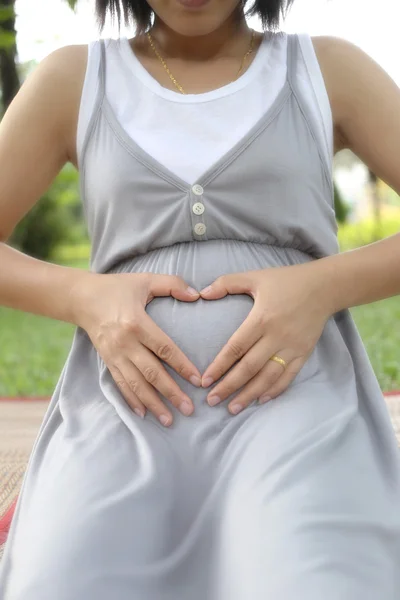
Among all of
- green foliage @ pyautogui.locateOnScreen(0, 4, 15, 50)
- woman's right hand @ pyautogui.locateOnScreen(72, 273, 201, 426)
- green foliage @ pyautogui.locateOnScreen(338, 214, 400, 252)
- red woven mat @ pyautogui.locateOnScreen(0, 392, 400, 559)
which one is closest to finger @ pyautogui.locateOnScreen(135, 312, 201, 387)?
woman's right hand @ pyautogui.locateOnScreen(72, 273, 201, 426)

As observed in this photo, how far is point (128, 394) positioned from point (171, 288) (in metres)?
0.13

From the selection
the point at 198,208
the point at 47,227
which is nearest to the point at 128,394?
the point at 198,208

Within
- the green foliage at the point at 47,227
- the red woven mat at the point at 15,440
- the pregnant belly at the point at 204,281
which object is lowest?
the green foliage at the point at 47,227

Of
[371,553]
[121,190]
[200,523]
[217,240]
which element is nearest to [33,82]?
[121,190]

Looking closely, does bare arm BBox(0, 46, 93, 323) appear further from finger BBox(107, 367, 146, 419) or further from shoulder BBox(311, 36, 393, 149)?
shoulder BBox(311, 36, 393, 149)

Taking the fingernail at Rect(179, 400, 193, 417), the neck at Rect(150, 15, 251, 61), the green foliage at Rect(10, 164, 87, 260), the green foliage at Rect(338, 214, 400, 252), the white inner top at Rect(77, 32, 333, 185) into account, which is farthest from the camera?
the green foliage at Rect(10, 164, 87, 260)

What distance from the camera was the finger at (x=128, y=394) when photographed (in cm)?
84

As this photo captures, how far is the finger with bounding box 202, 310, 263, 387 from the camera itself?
84cm

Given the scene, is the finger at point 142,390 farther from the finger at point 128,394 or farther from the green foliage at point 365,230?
the green foliage at point 365,230

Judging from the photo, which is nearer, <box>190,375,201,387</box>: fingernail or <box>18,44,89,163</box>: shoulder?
<box>190,375,201,387</box>: fingernail

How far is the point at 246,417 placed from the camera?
2.73ft

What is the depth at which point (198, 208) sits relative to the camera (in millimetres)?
908

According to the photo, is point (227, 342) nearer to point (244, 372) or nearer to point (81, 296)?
point (244, 372)

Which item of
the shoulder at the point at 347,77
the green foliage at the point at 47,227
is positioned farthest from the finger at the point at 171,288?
the green foliage at the point at 47,227
